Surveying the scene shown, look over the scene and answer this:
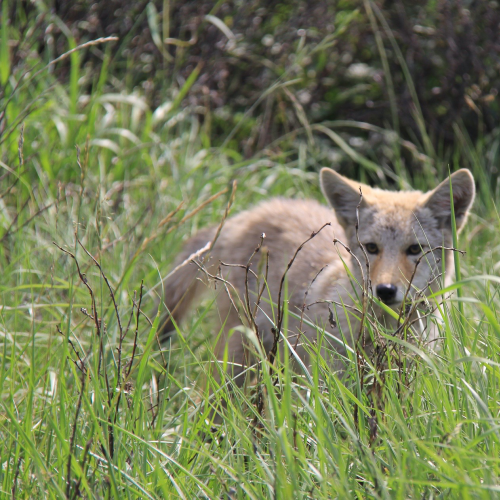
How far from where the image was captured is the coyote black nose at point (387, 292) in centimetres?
299

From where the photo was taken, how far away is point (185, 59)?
260 inches

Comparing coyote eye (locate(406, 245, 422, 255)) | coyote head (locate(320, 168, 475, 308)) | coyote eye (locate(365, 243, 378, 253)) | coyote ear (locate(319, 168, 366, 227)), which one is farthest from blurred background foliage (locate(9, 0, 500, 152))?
coyote eye (locate(406, 245, 422, 255))

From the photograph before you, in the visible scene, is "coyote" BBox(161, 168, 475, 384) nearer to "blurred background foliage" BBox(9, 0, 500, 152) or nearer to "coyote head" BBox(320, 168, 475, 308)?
"coyote head" BBox(320, 168, 475, 308)

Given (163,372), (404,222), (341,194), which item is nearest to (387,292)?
(404,222)

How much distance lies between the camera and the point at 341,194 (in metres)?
3.74

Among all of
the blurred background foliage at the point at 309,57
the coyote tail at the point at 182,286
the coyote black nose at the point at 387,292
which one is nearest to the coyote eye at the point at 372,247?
the coyote black nose at the point at 387,292

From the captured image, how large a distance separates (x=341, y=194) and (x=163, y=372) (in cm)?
188

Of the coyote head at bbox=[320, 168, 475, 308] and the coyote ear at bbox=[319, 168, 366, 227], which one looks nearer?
the coyote head at bbox=[320, 168, 475, 308]

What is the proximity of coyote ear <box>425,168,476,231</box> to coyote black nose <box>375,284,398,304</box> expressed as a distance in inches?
27.7

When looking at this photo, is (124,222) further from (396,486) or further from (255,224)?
(396,486)

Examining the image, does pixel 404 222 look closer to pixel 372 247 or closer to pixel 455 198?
pixel 372 247

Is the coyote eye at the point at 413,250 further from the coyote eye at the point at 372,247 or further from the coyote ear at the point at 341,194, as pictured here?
the coyote ear at the point at 341,194

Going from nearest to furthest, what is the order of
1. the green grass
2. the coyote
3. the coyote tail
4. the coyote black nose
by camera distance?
the green grass < the coyote black nose < the coyote < the coyote tail

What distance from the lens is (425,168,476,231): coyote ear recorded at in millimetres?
3346
